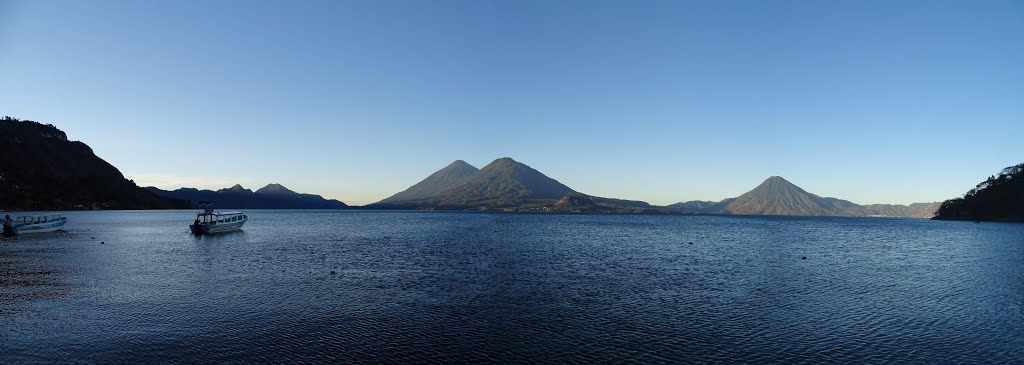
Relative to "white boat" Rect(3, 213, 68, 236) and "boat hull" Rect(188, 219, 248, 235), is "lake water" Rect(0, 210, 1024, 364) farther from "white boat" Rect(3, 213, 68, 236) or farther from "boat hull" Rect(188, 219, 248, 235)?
"white boat" Rect(3, 213, 68, 236)

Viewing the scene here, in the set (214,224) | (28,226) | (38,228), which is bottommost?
(38,228)

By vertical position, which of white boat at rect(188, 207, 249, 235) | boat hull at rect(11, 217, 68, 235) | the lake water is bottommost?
the lake water

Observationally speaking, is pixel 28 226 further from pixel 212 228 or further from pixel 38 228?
pixel 212 228

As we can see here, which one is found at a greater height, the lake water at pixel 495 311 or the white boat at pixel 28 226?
the white boat at pixel 28 226

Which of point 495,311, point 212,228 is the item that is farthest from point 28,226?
point 495,311

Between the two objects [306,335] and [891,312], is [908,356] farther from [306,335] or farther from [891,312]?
[306,335]

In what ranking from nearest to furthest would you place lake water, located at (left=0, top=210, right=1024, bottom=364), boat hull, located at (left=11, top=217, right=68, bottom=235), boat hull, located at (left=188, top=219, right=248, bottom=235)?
lake water, located at (left=0, top=210, right=1024, bottom=364), boat hull, located at (left=11, top=217, right=68, bottom=235), boat hull, located at (left=188, top=219, right=248, bottom=235)

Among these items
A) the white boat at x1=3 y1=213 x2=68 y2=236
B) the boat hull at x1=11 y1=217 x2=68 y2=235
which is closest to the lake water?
the white boat at x1=3 y1=213 x2=68 y2=236

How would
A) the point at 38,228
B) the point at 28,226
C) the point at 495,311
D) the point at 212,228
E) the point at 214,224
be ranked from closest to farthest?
the point at 495,311, the point at 28,226, the point at 38,228, the point at 212,228, the point at 214,224

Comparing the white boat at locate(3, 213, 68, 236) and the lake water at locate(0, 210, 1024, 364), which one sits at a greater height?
the white boat at locate(3, 213, 68, 236)

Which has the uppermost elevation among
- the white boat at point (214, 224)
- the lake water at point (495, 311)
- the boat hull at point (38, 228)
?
the white boat at point (214, 224)

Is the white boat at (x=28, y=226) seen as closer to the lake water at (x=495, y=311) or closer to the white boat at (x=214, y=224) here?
the white boat at (x=214, y=224)

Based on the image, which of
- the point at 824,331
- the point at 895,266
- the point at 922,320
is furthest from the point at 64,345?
the point at 895,266

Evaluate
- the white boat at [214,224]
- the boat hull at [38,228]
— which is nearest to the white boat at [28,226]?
the boat hull at [38,228]
